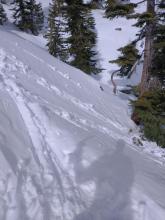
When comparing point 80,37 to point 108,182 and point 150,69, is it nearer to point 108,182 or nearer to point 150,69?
point 150,69

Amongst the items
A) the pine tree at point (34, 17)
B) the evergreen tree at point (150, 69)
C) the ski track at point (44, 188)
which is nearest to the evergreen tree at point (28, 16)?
the pine tree at point (34, 17)

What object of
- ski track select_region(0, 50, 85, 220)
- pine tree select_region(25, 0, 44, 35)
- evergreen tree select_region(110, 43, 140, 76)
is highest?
ski track select_region(0, 50, 85, 220)

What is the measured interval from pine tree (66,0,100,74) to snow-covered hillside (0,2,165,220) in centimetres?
1549

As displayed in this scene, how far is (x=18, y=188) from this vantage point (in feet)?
17.9

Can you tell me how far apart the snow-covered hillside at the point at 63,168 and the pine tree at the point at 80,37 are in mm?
15494

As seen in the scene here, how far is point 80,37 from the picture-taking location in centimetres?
2719

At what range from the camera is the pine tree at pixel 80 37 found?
26.9 m

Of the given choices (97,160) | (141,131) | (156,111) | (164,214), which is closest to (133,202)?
(164,214)

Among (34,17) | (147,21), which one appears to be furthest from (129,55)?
(34,17)

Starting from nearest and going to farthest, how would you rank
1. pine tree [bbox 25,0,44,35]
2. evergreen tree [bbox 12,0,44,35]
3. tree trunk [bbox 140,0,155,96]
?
tree trunk [bbox 140,0,155,96], evergreen tree [bbox 12,0,44,35], pine tree [bbox 25,0,44,35]

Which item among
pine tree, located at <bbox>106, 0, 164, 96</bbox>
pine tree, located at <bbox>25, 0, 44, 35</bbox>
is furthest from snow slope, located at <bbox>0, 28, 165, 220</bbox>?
pine tree, located at <bbox>25, 0, 44, 35</bbox>

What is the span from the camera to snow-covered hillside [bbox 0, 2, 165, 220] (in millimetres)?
5410

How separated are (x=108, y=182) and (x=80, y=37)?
21.9 metres

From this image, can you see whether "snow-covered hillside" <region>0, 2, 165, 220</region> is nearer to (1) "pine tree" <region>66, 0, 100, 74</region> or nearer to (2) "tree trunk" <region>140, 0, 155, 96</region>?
(2) "tree trunk" <region>140, 0, 155, 96</region>
